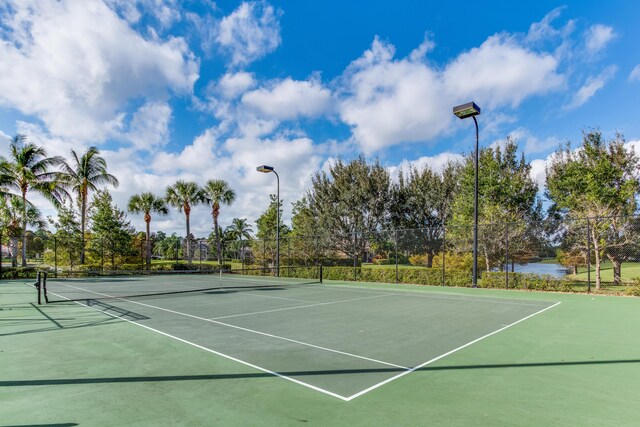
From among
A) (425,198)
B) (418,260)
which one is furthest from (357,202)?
(418,260)

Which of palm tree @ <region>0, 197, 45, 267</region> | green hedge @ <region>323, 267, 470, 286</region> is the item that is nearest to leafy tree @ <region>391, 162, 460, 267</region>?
green hedge @ <region>323, 267, 470, 286</region>

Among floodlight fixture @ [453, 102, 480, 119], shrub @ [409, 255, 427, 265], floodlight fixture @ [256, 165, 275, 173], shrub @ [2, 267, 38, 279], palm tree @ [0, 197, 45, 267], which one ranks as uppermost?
floodlight fixture @ [453, 102, 480, 119]

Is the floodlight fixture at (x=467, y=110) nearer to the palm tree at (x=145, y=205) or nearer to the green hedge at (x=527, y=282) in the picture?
the green hedge at (x=527, y=282)

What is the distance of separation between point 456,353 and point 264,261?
23258 millimetres

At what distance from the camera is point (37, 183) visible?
24406 mm

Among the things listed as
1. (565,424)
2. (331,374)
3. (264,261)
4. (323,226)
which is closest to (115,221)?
(264,261)

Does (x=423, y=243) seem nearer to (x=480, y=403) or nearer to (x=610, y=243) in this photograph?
(x=610, y=243)

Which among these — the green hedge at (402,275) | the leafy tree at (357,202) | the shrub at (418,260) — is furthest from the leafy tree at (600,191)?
the leafy tree at (357,202)

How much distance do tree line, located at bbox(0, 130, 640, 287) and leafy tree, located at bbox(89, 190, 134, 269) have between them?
10 cm

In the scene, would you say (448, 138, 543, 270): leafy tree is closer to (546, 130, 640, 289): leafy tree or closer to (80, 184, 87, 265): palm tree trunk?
(546, 130, 640, 289): leafy tree

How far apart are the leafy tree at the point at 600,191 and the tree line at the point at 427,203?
0.06 metres

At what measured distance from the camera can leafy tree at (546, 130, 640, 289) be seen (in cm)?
1705

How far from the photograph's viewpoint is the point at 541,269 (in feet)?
51.8

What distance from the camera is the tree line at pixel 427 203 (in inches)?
723
